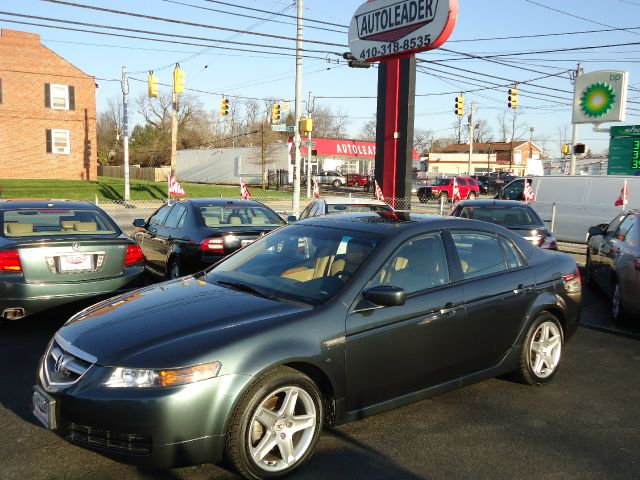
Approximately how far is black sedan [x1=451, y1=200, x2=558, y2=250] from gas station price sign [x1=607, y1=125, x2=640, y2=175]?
56.9 ft

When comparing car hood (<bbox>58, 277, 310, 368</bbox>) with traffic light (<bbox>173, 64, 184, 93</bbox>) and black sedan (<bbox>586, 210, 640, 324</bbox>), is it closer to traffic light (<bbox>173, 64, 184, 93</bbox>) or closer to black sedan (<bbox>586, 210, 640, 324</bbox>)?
black sedan (<bbox>586, 210, 640, 324</bbox>)

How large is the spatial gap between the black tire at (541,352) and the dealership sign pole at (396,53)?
35.4ft

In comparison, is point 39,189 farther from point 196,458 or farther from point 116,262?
point 196,458

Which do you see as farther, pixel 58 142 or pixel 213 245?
pixel 58 142

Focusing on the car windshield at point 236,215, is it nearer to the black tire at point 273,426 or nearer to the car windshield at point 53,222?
the car windshield at point 53,222

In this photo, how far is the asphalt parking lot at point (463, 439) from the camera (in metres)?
3.57

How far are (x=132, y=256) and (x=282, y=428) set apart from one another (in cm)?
→ 420

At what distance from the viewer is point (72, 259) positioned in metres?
6.45

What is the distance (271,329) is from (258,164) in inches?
2026

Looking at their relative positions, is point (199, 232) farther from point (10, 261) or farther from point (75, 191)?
point (75, 191)

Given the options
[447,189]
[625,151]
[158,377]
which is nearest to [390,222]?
[158,377]

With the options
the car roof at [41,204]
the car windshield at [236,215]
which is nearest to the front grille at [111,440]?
the car roof at [41,204]

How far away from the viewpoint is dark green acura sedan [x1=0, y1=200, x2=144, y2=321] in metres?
6.14

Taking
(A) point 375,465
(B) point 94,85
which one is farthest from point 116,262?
(B) point 94,85
